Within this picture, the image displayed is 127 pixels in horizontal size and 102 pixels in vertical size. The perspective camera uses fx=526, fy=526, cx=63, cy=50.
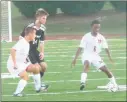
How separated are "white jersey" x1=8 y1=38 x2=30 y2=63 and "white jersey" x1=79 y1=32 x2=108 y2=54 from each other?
1.52 m

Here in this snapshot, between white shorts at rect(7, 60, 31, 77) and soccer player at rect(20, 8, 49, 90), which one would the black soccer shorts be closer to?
soccer player at rect(20, 8, 49, 90)

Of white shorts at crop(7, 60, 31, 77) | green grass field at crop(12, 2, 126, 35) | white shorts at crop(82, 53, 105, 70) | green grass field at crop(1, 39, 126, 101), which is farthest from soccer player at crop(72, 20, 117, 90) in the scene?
green grass field at crop(12, 2, 126, 35)

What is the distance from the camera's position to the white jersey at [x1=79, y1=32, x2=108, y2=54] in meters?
11.6

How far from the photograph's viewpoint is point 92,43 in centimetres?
1159

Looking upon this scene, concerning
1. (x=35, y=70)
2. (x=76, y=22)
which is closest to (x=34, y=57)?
(x=35, y=70)

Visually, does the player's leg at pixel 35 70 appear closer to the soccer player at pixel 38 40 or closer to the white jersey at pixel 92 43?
the soccer player at pixel 38 40

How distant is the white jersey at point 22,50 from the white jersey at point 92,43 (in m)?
1.52

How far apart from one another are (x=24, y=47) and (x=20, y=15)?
29620 millimetres

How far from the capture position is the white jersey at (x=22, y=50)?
34.4 feet

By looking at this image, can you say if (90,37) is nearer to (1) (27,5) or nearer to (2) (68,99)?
(2) (68,99)

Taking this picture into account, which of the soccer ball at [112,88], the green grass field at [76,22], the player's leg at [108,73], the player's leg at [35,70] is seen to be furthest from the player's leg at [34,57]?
the green grass field at [76,22]

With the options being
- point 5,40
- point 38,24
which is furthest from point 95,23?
point 5,40

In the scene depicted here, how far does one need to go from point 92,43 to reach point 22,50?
1.80 meters

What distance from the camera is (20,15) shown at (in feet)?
131
